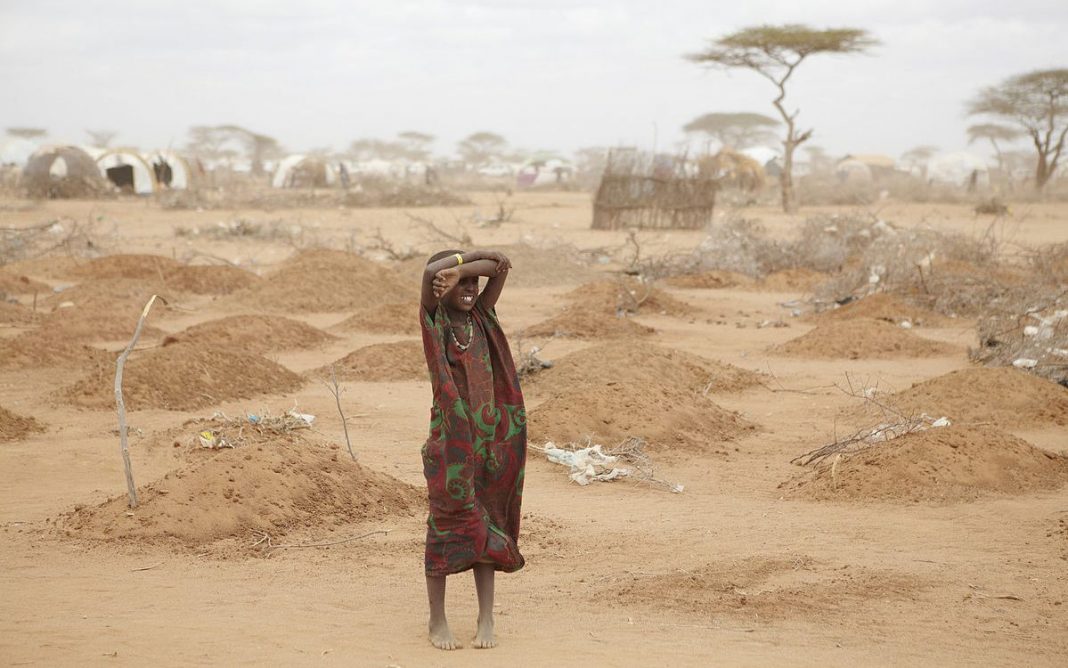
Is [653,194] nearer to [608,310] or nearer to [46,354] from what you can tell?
[608,310]

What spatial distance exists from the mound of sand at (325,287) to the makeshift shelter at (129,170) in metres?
19.3

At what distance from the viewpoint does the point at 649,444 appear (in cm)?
646

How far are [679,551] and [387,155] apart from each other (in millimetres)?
78820

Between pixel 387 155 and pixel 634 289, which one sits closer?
pixel 634 289

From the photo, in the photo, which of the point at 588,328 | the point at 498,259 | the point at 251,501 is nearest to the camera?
the point at 498,259

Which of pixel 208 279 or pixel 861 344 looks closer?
pixel 861 344

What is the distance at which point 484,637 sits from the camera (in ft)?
10.6

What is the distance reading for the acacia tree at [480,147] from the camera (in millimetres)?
74500

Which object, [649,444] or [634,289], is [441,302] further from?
[634,289]

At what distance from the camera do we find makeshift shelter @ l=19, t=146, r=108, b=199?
88.9ft

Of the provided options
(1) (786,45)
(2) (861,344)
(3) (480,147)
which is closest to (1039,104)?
(1) (786,45)

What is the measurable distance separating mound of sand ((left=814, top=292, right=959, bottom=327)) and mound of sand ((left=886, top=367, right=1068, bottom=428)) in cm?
395

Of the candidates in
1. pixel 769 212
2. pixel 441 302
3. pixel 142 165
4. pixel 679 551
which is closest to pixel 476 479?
pixel 441 302

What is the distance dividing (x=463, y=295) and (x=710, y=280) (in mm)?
11816
